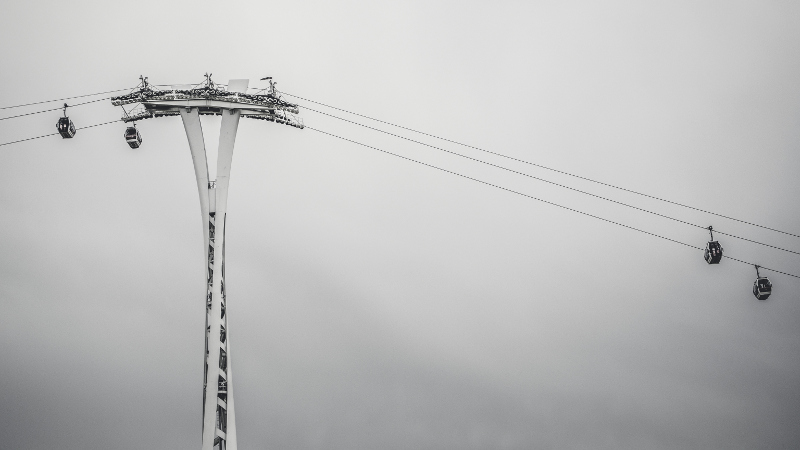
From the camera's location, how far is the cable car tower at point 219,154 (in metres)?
33.3

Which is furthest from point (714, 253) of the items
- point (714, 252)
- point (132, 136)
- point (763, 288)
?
point (132, 136)

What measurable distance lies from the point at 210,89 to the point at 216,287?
9.26 meters

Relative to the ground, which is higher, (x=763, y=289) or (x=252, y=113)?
(x=252, y=113)

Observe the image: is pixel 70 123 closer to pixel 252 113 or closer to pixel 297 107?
pixel 252 113

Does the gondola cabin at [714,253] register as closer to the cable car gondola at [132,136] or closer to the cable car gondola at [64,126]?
the cable car gondola at [132,136]

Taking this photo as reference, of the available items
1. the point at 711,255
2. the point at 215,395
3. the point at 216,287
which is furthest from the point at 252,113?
the point at 711,255

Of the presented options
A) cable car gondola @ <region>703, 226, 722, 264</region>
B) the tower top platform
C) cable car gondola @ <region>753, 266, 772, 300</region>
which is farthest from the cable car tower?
cable car gondola @ <region>753, 266, 772, 300</region>

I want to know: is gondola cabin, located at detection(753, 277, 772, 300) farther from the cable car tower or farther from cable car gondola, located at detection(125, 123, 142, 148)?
cable car gondola, located at detection(125, 123, 142, 148)

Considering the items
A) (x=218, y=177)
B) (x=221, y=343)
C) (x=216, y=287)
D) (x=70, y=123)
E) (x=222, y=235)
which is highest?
(x=70, y=123)

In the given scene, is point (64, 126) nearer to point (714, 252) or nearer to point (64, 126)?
point (64, 126)

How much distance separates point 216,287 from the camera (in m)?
33.9

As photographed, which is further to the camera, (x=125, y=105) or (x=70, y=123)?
(x=125, y=105)

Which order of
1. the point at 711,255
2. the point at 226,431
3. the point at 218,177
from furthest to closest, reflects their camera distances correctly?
the point at 711,255, the point at 218,177, the point at 226,431

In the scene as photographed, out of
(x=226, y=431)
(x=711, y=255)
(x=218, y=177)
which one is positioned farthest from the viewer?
(x=711, y=255)
